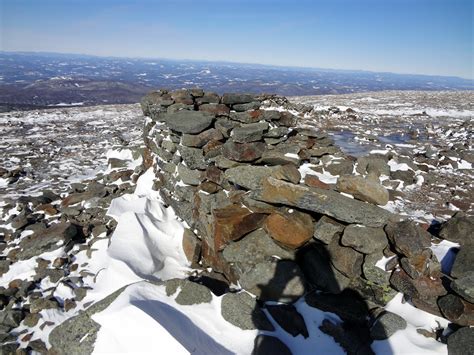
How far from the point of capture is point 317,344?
589 centimetres

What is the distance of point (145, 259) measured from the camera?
8.16 m

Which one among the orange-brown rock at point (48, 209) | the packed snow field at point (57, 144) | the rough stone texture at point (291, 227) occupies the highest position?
the rough stone texture at point (291, 227)

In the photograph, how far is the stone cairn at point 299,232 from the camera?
18.7ft

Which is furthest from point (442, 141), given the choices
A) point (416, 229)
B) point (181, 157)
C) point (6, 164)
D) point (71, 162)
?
point (6, 164)

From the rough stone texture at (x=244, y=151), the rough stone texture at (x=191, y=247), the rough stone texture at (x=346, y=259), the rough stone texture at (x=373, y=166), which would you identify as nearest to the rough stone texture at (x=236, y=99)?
the rough stone texture at (x=244, y=151)

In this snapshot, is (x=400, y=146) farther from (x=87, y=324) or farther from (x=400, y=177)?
(x=87, y=324)

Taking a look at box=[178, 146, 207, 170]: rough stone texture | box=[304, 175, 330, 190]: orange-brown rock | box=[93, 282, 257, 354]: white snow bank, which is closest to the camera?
box=[93, 282, 257, 354]: white snow bank

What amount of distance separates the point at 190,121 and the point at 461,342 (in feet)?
24.8

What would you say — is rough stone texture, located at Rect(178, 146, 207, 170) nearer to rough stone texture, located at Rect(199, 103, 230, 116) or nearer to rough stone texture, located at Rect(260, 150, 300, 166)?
rough stone texture, located at Rect(199, 103, 230, 116)

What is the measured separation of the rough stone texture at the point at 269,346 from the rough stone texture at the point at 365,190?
325 centimetres

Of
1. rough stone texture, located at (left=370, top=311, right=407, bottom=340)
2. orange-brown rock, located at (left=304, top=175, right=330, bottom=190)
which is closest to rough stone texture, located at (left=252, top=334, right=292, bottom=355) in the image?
rough stone texture, located at (left=370, top=311, right=407, bottom=340)

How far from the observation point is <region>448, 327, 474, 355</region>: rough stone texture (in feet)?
15.8

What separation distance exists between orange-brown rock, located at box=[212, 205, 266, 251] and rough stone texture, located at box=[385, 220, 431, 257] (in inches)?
104

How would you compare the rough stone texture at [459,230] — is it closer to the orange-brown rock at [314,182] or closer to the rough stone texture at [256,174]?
the orange-brown rock at [314,182]
